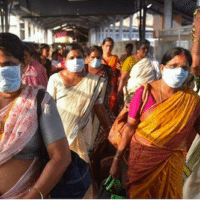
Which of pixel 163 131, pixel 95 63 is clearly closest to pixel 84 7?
pixel 95 63

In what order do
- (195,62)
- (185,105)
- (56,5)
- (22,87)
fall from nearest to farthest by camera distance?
(22,87), (185,105), (195,62), (56,5)

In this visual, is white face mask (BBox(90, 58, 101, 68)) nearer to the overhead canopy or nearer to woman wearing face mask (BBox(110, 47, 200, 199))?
woman wearing face mask (BBox(110, 47, 200, 199))

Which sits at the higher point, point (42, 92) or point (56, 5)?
point (56, 5)

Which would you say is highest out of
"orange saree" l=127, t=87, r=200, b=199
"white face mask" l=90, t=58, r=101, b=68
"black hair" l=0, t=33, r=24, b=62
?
"black hair" l=0, t=33, r=24, b=62

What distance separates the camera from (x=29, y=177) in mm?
1757

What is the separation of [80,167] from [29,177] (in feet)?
0.86

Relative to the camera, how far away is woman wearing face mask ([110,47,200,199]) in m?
2.58

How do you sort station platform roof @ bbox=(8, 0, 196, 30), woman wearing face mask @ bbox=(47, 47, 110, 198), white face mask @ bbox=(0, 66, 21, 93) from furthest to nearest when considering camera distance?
station platform roof @ bbox=(8, 0, 196, 30)
woman wearing face mask @ bbox=(47, 47, 110, 198)
white face mask @ bbox=(0, 66, 21, 93)

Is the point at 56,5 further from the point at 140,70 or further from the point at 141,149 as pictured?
the point at 141,149

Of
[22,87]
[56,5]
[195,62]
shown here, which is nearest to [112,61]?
[195,62]

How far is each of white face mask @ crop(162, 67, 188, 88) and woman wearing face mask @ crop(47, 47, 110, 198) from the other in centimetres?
113

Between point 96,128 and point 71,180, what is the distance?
2.63 m

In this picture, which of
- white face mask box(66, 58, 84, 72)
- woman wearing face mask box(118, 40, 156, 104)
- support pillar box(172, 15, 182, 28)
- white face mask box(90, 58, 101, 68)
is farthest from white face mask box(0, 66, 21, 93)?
support pillar box(172, 15, 182, 28)

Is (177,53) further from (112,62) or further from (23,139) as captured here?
(112,62)
